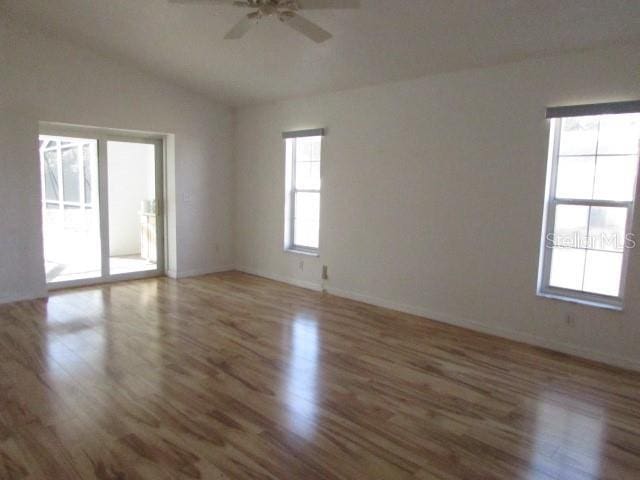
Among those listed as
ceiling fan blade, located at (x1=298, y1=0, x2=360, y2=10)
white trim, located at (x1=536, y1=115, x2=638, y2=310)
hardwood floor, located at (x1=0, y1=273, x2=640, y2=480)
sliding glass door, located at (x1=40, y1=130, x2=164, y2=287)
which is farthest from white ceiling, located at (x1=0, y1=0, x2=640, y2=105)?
hardwood floor, located at (x1=0, y1=273, x2=640, y2=480)

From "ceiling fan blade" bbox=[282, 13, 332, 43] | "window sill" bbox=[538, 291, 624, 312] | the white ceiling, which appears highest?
the white ceiling

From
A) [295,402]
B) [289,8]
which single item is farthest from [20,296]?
[289,8]

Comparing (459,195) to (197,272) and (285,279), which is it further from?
(197,272)

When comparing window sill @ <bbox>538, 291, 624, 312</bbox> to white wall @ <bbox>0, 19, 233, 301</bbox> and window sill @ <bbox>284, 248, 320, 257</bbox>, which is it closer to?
window sill @ <bbox>284, 248, 320, 257</bbox>

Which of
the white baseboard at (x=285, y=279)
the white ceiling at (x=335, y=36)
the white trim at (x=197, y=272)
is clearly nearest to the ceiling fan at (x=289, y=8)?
the white ceiling at (x=335, y=36)

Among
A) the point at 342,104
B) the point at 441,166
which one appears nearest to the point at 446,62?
the point at 441,166

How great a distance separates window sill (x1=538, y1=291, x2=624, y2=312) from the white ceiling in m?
2.09

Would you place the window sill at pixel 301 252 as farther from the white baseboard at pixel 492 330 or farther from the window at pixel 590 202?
the window at pixel 590 202

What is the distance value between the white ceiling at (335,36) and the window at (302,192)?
68cm

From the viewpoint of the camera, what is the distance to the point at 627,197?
346 cm

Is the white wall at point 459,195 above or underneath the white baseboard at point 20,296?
above

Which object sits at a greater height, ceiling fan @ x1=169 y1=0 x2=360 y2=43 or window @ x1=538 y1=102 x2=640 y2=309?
ceiling fan @ x1=169 y1=0 x2=360 y2=43

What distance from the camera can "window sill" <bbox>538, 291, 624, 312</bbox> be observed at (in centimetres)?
353

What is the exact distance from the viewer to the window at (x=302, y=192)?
5.81 m
